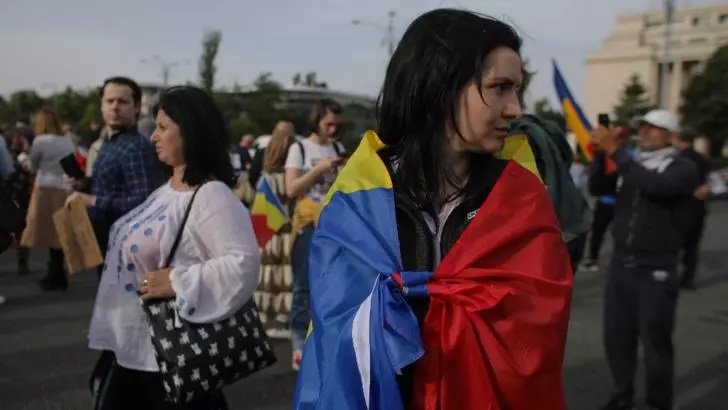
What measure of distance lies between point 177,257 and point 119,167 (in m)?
1.11

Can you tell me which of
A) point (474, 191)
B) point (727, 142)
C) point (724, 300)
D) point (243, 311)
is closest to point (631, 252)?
point (243, 311)

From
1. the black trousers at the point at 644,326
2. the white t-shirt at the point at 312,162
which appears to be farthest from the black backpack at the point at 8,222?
the black trousers at the point at 644,326

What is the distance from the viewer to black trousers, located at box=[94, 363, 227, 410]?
2541 millimetres

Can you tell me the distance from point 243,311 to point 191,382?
0.31 m

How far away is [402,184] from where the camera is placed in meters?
1.55

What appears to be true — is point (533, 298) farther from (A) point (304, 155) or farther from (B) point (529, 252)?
(A) point (304, 155)

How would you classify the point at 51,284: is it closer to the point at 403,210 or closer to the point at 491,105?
the point at 403,210

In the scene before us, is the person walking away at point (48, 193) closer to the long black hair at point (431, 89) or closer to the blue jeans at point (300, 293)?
the blue jeans at point (300, 293)

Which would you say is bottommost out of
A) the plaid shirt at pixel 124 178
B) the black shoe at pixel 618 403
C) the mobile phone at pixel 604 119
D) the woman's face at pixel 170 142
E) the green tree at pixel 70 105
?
the black shoe at pixel 618 403

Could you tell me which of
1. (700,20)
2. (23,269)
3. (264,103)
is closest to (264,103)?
Answer: (264,103)

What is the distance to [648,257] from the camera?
13.9 ft

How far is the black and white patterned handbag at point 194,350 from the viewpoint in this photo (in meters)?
2.35

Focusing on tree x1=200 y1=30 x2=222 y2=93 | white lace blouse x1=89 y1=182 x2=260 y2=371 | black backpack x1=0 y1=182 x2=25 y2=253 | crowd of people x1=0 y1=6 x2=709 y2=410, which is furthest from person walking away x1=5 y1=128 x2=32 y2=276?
tree x1=200 y1=30 x2=222 y2=93

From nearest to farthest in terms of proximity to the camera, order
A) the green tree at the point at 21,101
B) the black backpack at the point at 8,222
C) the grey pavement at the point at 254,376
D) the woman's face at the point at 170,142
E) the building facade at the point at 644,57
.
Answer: the woman's face at the point at 170,142 → the black backpack at the point at 8,222 → the grey pavement at the point at 254,376 → the green tree at the point at 21,101 → the building facade at the point at 644,57
